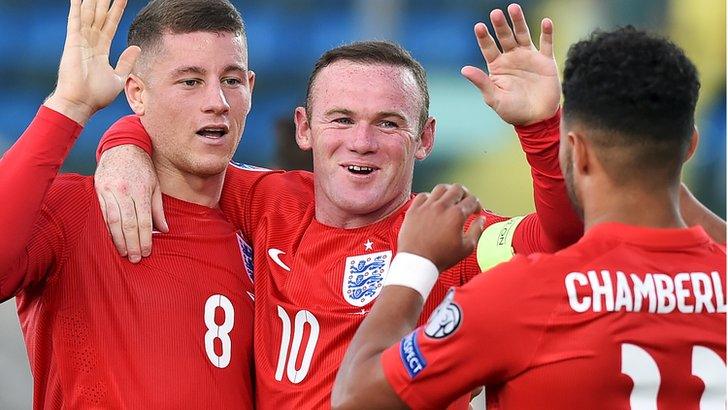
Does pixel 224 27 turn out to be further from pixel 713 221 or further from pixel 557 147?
pixel 713 221

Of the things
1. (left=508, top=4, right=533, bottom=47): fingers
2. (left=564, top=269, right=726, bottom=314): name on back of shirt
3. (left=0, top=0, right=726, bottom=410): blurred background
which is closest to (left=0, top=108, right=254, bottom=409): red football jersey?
(left=508, top=4, right=533, bottom=47): fingers

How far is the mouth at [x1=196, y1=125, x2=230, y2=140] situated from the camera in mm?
4168

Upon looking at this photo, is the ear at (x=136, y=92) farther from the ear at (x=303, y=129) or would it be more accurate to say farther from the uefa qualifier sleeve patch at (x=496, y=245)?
the uefa qualifier sleeve patch at (x=496, y=245)

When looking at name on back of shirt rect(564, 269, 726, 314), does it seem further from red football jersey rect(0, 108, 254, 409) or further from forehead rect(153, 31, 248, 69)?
forehead rect(153, 31, 248, 69)

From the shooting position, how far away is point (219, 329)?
3920 mm

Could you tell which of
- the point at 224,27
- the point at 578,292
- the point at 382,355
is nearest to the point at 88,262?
the point at 224,27

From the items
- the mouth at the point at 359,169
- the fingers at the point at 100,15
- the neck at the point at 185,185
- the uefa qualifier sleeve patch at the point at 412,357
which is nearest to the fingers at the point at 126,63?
the fingers at the point at 100,15

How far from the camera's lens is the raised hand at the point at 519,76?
3.59m

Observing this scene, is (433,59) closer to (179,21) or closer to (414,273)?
(179,21)

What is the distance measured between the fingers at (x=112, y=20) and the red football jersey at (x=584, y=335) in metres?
1.54

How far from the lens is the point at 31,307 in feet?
13.0

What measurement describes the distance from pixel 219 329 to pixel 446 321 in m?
1.26

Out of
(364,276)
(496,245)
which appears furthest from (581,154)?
(364,276)

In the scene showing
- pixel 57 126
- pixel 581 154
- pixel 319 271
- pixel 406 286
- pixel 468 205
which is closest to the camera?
pixel 581 154
